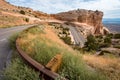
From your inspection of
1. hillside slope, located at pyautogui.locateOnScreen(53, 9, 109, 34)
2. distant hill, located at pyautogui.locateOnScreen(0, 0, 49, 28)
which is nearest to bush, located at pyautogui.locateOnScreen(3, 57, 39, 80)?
distant hill, located at pyautogui.locateOnScreen(0, 0, 49, 28)

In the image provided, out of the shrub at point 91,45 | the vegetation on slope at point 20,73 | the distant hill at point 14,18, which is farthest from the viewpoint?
the distant hill at point 14,18

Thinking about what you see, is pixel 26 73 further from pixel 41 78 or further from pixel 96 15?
pixel 96 15

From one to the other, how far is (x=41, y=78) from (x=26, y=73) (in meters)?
0.56

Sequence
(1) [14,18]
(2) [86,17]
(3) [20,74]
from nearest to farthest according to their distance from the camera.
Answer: (3) [20,74]
(1) [14,18]
(2) [86,17]

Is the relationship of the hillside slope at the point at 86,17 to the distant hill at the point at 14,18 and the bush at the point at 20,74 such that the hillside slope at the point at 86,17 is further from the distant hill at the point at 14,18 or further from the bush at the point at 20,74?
the bush at the point at 20,74

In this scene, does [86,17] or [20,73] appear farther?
[86,17]

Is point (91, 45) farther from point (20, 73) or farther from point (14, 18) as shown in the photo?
point (14, 18)

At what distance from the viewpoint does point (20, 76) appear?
279 inches

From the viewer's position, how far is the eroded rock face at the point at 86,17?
124 meters

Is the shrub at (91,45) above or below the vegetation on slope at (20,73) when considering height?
below

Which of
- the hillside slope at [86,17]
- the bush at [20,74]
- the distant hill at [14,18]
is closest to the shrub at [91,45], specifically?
the distant hill at [14,18]

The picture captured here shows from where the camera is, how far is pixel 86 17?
128750 millimetres

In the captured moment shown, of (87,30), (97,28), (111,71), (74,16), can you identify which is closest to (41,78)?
(111,71)

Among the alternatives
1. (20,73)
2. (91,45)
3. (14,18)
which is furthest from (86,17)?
(20,73)
